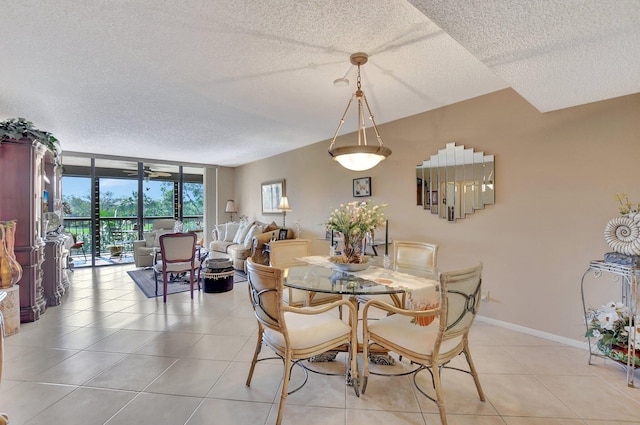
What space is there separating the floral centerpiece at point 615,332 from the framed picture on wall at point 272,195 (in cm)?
521

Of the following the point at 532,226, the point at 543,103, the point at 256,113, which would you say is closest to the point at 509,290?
the point at 532,226

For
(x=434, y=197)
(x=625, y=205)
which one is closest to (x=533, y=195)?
(x=625, y=205)

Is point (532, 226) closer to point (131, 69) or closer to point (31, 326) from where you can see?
point (131, 69)

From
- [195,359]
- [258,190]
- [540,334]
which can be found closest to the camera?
[195,359]

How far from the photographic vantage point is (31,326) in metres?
3.12

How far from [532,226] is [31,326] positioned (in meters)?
5.37

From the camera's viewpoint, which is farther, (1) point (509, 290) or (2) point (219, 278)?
(2) point (219, 278)

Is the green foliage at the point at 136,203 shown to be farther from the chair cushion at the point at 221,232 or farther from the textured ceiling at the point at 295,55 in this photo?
the textured ceiling at the point at 295,55

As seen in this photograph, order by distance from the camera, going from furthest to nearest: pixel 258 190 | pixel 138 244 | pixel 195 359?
1. pixel 258 190
2. pixel 138 244
3. pixel 195 359

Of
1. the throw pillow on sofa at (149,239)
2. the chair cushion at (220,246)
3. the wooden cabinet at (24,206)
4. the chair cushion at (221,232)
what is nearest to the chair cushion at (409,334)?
the wooden cabinet at (24,206)

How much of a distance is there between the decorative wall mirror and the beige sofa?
Result: 9.74ft

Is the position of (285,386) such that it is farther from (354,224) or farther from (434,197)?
(434,197)

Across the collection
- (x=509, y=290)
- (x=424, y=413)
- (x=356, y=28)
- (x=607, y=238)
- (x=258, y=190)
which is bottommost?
(x=424, y=413)

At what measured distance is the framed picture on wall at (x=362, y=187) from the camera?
4.46 meters
